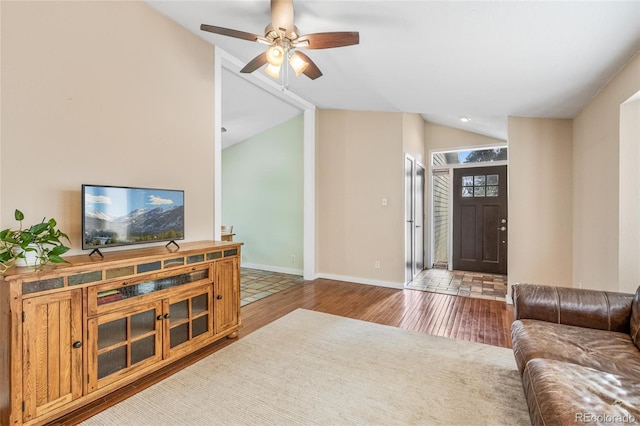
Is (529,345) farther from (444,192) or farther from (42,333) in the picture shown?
(444,192)

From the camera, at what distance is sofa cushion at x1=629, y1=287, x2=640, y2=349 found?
180 cm

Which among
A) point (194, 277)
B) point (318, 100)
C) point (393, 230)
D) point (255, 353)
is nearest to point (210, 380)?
point (255, 353)

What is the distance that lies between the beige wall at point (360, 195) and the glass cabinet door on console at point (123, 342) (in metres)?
3.30

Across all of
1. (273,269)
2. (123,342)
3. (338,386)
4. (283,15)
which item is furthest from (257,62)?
(273,269)

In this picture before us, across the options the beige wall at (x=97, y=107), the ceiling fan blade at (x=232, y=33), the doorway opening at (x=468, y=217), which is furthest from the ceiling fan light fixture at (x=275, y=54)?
the doorway opening at (x=468, y=217)

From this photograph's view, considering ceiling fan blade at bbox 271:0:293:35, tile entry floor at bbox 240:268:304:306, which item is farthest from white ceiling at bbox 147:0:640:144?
tile entry floor at bbox 240:268:304:306

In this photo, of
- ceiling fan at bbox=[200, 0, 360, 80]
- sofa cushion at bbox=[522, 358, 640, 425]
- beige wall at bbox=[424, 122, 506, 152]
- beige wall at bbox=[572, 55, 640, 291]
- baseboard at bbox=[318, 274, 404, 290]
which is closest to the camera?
sofa cushion at bbox=[522, 358, 640, 425]

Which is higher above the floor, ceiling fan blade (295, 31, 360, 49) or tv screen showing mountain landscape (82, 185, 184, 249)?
ceiling fan blade (295, 31, 360, 49)

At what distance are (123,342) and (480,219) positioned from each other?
5.79 meters

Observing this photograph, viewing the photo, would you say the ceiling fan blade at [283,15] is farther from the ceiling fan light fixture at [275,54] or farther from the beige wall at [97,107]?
the beige wall at [97,107]

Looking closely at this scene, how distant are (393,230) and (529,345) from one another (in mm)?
2992

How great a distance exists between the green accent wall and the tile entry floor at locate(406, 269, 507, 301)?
2203 millimetres

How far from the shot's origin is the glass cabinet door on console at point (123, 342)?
6.12ft

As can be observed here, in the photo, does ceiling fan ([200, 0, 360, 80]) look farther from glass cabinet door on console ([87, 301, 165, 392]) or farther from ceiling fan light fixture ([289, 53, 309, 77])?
glass cabinet door on console ([87, 301, 165, 392])
